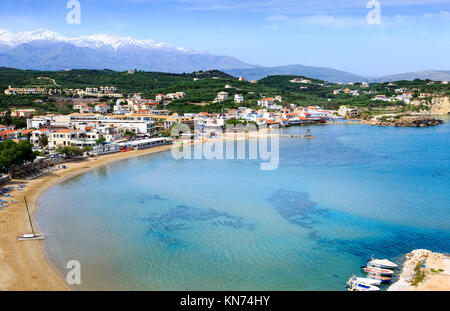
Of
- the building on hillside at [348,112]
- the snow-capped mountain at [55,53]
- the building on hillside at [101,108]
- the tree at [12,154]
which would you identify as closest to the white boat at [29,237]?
the tree at [12,154]

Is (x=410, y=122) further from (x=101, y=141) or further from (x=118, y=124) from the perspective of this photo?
(x=101, y=141)

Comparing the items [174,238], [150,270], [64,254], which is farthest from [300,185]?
[64,254]

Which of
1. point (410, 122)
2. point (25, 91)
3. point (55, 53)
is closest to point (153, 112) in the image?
point (25, 91)

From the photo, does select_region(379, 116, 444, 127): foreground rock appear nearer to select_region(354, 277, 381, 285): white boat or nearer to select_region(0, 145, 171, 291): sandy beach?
select_region(354, 277, 381, 285): white boat

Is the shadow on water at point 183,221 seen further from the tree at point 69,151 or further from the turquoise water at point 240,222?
the tree at point 69,151

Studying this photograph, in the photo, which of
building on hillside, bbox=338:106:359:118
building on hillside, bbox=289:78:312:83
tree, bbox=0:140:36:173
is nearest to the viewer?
tree, bbox=0:140:36:173

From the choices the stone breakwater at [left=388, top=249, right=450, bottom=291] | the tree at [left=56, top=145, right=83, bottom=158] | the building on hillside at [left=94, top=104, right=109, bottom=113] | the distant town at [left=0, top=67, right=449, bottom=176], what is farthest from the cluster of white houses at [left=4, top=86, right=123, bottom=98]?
the stone breakwater at [left=388, top=249, right=450, bottom=291]
